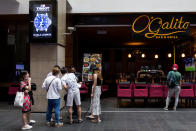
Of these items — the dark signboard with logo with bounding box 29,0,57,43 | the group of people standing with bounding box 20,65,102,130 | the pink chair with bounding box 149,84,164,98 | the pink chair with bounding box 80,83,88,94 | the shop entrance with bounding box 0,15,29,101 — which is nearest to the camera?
the group of people standing with bounding box 20,65,102,130

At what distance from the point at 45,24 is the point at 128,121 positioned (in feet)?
15.8

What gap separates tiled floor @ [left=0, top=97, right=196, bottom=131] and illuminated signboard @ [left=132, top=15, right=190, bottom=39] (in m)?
3.65

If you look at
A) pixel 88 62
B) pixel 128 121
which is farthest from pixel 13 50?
pixel 128 121

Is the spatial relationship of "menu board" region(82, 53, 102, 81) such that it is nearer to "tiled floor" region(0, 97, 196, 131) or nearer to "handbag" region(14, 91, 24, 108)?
"tiled floor" region(0, 97, 196, 131)

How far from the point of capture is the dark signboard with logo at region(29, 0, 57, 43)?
9617mm

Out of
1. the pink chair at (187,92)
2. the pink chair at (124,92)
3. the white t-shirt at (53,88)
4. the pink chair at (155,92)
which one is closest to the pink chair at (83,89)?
the pink chair at (124,92)

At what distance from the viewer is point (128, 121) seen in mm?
8305

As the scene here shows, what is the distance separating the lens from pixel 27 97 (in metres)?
7.28

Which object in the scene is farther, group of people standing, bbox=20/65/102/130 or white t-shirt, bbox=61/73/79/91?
white t-shirt, bbox=61/73/79/91

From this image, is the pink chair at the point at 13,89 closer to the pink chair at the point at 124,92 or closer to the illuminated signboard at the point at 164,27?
the pink chair at the point at 124,92

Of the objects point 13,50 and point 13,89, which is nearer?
point 13,89

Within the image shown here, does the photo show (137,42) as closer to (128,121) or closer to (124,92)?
(124,92)

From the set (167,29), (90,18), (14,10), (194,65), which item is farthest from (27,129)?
(194,65)

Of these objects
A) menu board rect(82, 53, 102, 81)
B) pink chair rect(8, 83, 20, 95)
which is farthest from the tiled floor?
menu board rect(82, 53, 102, 81)
